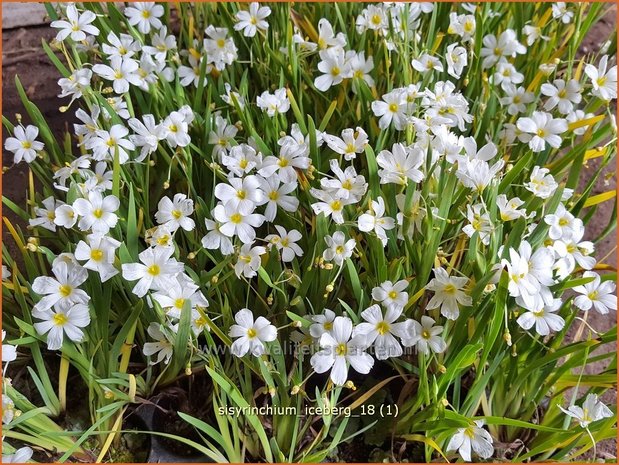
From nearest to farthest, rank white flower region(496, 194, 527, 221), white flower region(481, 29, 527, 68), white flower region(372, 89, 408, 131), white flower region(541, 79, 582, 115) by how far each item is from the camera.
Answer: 1. white flower region(496, 194, 527, 221)
2. white flower region(372, 89, 408, 131)
3. white flower region(541, 79, 582, 115)
4. white flower region(481, 29, 527, 68)

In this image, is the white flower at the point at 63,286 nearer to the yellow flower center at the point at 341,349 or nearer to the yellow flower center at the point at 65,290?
the yellow flower center at the point at 65,290

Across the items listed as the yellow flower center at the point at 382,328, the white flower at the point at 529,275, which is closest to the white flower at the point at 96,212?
the yellow flower center at the point at 382,328

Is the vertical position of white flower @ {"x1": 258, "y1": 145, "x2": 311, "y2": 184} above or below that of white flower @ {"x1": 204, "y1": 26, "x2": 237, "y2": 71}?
below

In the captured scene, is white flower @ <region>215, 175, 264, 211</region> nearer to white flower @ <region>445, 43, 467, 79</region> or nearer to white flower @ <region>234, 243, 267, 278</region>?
white flower @ <region>234, 243, 267, 278</region>

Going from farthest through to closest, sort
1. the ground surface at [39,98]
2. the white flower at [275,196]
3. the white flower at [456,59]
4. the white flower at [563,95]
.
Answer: the ground surface at [39,98] → the white flower at [563,95] → the white flower at [456,59] → the white flower at [275,196]

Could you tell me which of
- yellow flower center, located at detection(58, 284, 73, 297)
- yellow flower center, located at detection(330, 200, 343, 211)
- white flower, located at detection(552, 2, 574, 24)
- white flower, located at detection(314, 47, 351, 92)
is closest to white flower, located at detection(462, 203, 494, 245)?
yellow flower center, located at detection(330, 200, 343, 211)

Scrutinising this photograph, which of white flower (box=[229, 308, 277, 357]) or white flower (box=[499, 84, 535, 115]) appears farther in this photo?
white flower (box=[499, 84, 535, 115])

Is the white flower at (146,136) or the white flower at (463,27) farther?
the white flower at (463,27)

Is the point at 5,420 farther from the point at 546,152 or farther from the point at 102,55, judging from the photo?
the point at 546,152
